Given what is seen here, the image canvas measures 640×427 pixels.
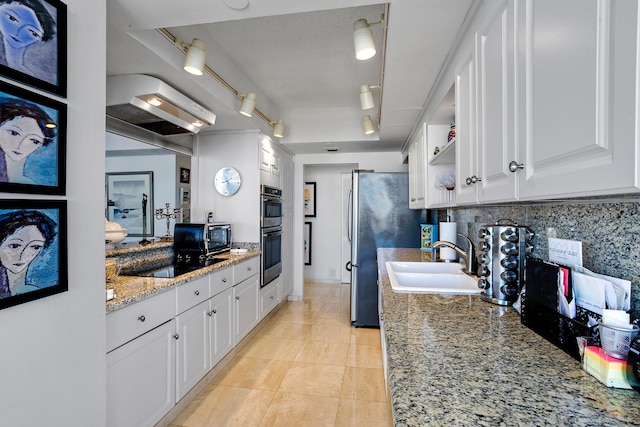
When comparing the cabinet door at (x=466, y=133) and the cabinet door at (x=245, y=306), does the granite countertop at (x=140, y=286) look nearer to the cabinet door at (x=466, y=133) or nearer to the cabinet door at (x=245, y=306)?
the cabinet door at (x=245, y=306)

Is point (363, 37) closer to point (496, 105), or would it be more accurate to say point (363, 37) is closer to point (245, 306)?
point (496, 105)

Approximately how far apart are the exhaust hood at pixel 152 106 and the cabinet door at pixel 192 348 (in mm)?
1375

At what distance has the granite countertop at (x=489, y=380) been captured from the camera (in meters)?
0.60

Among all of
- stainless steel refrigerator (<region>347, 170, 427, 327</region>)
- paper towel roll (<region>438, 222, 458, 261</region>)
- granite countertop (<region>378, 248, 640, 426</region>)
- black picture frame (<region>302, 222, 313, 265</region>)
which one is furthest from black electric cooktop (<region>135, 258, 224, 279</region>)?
black picture frame (<region>302, 222, 313, 265</region>)

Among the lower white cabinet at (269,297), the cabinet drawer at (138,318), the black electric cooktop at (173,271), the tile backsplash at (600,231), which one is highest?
the tile backsplash at (600,231)

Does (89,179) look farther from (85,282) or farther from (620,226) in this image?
(620,226)

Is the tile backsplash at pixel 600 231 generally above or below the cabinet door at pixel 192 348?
above

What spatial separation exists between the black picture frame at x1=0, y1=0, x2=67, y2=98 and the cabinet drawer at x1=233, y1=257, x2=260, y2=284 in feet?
6.33

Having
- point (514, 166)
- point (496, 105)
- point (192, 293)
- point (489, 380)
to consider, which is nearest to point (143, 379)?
point (192, 293)

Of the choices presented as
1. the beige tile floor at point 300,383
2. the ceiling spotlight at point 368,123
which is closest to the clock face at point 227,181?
the ceiling spotlight at point 368,123

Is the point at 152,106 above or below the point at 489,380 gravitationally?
above

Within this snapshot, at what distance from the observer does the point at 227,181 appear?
3.44m

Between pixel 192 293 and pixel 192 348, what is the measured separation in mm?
362

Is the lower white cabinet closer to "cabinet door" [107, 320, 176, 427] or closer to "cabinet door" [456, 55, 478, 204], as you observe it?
"cabinet door" [107, 320, 176, 427]
